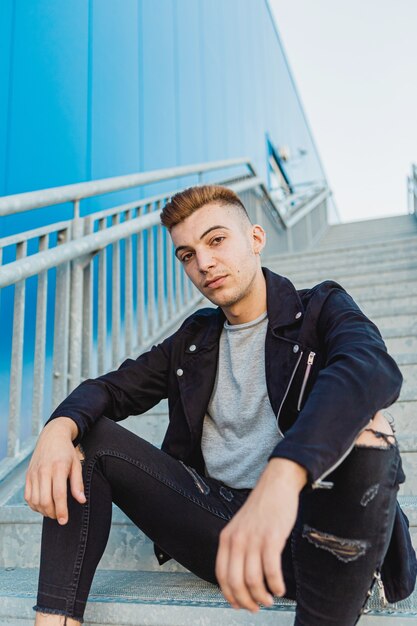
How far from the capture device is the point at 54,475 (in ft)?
3.59

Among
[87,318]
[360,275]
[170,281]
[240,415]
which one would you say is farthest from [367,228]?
[240,415]

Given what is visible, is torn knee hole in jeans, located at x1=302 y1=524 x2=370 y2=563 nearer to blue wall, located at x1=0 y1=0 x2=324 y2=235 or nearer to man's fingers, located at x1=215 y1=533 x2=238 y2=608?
man's fingers, located at x1=215 y1=533 x2=238 y2=608

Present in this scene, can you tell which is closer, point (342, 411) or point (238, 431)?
point (342, 411)

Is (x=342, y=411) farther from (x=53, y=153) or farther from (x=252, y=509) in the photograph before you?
(x=53, y=153)

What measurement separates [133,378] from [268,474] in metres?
0.72

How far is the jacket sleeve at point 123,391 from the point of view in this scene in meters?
1.26

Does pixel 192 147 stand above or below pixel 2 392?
above

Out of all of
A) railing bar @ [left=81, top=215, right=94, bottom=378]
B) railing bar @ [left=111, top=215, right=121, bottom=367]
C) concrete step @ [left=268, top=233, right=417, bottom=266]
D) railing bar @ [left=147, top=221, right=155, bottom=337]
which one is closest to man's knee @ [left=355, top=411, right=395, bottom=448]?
railing bar @ [left=81, top=215, right=94, bottom=378]

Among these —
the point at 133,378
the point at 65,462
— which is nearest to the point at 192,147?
the point at 133,378

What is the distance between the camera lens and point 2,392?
212cm

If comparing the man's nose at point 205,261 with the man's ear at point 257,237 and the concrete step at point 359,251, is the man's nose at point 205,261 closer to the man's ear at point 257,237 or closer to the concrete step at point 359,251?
the man's ear at point 257,237

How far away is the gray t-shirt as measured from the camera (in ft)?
4.31

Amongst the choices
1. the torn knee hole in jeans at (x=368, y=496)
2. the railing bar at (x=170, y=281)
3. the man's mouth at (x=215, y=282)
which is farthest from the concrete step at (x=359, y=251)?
the torn knee hole in jeans at (x=368, y=496)

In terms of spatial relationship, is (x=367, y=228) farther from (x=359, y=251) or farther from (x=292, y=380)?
(x=292, y=380)
